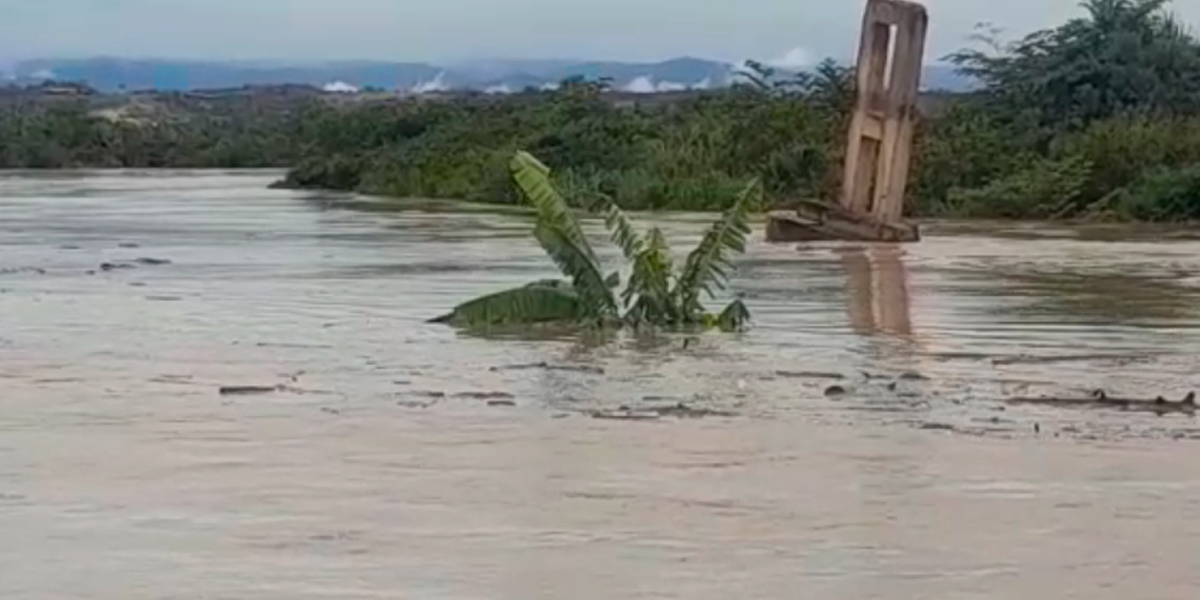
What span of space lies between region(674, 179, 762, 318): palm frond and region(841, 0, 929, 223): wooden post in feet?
32.5

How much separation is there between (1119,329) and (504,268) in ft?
27.5

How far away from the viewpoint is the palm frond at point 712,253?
17.2 metres

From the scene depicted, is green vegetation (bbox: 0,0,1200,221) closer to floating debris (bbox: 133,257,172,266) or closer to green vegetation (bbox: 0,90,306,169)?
floating debris (bbox: 133,257,172,266)

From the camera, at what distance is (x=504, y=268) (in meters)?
24.2

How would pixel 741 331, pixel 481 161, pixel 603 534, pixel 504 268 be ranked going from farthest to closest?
1. pixel 481 161
2. pixel 504 268
3. pixel 741 331
4. pixel 603 534

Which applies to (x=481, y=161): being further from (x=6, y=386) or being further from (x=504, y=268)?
(x=6, y=386)

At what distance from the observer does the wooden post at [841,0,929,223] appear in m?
27.6

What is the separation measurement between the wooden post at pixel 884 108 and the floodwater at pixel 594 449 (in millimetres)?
6322

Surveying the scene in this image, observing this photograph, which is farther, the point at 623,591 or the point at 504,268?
the point at 504,268

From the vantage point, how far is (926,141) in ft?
130

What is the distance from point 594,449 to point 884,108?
57.4 feet

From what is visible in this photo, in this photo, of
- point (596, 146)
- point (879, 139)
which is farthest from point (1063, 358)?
point (596, 146)

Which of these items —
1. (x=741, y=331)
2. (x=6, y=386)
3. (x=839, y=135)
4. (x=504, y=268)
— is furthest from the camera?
(x=839, y=135)

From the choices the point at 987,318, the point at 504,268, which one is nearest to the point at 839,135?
the point at 504,268
